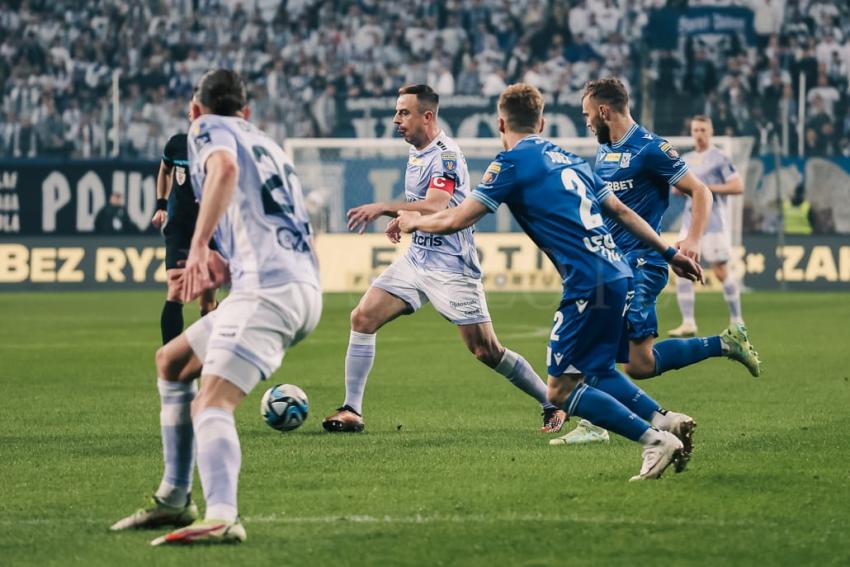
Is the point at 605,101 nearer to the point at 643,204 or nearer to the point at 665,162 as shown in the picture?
the point at 665,162

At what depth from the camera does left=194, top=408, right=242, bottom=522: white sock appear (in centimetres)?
574

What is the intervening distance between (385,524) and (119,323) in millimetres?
14327

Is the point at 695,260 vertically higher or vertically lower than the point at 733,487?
higher

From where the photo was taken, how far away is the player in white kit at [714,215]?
17703 mm

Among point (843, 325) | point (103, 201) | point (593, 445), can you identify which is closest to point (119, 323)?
point (103, 201)

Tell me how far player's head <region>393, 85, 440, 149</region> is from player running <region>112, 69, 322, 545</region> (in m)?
3.97

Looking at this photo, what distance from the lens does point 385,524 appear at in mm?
6383

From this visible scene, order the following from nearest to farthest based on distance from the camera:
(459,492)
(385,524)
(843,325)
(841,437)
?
1. (385,524)
2. (459,492)
3. (841,437)
4. (843,325)

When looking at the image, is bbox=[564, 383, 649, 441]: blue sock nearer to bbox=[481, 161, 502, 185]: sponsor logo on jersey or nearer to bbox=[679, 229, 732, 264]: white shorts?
bbox=[481, 161, 502, 185]: sponsor logo on jersey

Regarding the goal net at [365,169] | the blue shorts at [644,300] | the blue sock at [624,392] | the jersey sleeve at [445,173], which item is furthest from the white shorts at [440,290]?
the goal net at [365,169]

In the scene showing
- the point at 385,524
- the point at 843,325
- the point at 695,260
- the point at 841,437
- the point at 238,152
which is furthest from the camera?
the point at 843,325

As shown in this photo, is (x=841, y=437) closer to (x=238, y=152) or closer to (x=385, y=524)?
(x=385, y=524)

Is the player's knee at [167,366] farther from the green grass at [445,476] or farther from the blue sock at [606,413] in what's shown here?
the blue sock at [606,413]

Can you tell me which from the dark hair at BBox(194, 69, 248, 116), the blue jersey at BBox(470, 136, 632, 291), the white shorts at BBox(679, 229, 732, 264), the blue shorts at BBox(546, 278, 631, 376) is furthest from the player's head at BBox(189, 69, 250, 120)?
the white shorts at BBox(679, 229, 732, 264)
